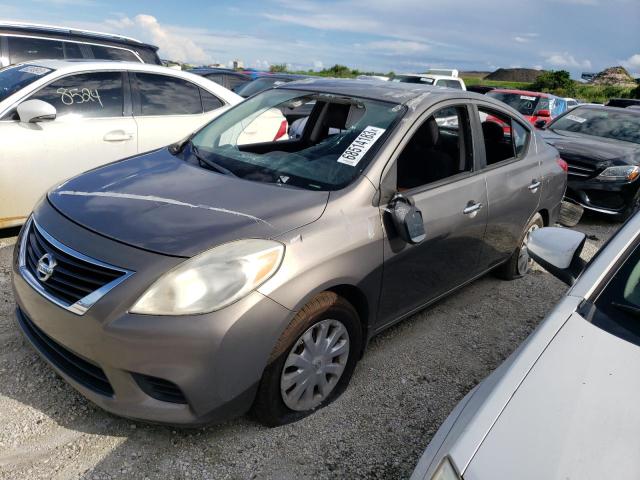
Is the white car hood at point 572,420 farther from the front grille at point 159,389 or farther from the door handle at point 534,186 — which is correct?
the door handle at point 534,186

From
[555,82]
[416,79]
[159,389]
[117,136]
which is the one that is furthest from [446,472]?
[555,82]

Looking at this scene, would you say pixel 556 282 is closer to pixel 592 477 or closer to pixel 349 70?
pixel 592 477

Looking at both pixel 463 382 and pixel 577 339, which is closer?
pixel 577 339

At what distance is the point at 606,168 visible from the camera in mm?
6453

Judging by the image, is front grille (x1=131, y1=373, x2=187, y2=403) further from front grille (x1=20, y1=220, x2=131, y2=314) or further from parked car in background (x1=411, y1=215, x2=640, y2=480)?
parked car in background (x1=411, y1=215, x2=640, y2=480)

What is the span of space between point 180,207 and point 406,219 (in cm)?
111

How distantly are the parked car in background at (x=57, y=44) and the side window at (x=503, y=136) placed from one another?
220 inches

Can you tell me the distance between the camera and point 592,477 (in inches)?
48.2

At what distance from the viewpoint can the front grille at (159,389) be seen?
2064 mm

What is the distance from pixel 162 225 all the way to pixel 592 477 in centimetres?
181

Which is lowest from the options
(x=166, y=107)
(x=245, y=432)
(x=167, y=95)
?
(x=245, y=432)

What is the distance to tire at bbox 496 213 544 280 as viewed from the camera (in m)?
4.19

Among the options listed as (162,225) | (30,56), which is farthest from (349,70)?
(162,225)

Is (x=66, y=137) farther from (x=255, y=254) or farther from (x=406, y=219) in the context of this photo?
(x=406, y=219)
